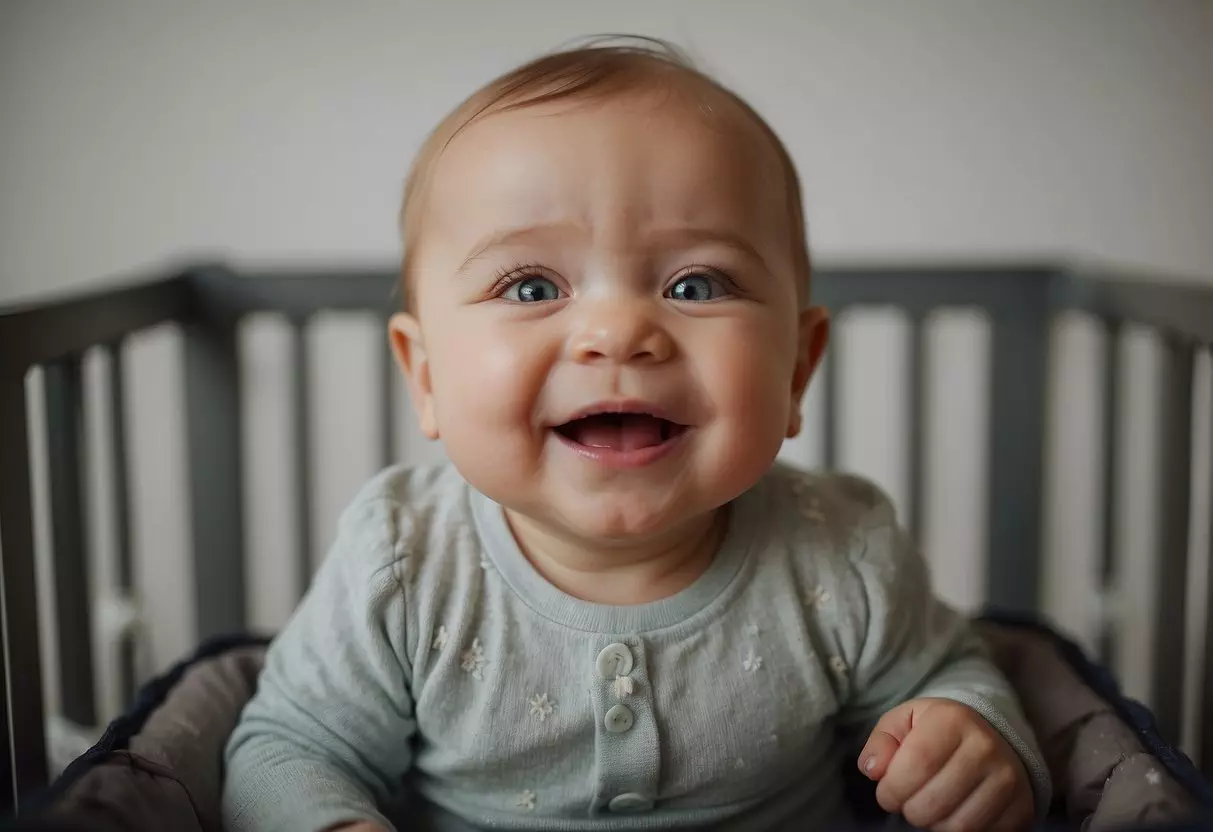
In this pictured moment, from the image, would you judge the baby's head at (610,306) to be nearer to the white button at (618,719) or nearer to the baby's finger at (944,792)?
the white button at (618,719)

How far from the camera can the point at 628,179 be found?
0.77m

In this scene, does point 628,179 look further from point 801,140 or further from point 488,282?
point 801,140

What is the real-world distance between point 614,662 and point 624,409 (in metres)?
0.19

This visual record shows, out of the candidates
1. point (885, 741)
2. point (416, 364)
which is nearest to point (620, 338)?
point (416, 364)

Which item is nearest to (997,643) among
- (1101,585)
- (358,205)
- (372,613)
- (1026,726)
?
(1026,726)

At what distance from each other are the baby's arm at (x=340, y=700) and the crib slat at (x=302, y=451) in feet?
1.88

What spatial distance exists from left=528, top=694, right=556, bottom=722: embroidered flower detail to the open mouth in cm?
19

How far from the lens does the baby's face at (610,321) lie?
2.49 feet

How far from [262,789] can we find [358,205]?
89 cm

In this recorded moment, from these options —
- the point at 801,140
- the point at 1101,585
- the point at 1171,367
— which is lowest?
the point at 1101,585

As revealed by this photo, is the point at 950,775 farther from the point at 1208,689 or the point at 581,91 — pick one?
the point at 581,91

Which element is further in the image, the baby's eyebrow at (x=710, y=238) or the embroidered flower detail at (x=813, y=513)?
the embroidered flower detail at (x=813, y=513)

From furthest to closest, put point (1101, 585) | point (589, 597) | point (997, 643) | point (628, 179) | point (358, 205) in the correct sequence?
point (358, 205)
point (1101, 585)
point (997, 643)
point (589, 597)
point (628, 179)

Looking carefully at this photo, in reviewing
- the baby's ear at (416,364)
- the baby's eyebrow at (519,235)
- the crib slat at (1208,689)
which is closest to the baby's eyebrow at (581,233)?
the baby's eyebrow at (519,235)
